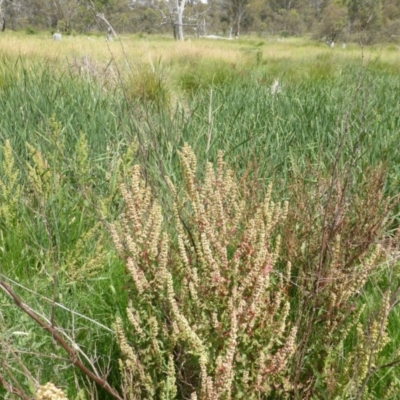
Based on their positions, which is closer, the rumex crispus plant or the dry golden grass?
the rumex crispus plant

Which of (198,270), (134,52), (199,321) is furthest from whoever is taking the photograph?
(134,52)

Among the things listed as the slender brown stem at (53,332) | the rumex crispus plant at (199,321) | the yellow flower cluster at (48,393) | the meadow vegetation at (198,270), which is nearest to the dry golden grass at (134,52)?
the meadow vegetation at (198,270)

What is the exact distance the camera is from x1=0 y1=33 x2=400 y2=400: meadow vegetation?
1028mm

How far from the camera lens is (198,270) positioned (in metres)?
1.24

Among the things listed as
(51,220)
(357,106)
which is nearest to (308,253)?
(51,220)

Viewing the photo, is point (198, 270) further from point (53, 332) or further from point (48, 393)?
point (48, 393)

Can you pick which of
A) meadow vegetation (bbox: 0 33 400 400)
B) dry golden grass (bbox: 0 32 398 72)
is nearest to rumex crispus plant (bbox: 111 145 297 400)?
meadow vegetation (bbox: 0 33 400 400)

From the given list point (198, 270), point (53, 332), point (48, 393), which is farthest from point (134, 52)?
point (48, 393)

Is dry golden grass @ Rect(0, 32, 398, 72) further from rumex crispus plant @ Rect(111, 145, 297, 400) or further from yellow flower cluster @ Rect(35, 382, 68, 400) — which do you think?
yellow flower cluster @ Rect(35, 382, 68, 400)

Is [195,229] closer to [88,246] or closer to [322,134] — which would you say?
[88,246]

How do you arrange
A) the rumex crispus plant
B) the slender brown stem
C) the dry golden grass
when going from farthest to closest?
the dry golden grass → the rumex crispus plant → the slender brown stem

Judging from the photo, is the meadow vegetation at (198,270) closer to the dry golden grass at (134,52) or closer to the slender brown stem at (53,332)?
the slender brown stem at (53,332)

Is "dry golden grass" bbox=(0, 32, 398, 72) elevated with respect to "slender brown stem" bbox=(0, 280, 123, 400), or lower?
elevated

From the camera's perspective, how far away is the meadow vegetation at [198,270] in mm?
1028
